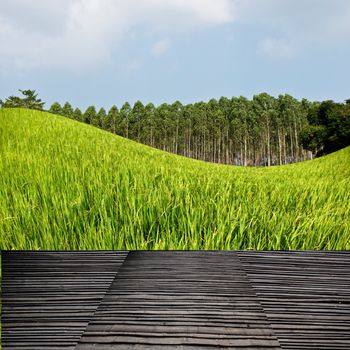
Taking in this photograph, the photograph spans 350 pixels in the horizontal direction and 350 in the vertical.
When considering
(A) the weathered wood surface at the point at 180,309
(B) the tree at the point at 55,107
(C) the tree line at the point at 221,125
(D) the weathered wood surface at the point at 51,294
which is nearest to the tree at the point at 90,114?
(C) the tree line at the point at 221,125

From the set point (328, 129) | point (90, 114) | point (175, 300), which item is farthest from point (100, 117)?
point (175, 300)

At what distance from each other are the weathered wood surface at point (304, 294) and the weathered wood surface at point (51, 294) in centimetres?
50

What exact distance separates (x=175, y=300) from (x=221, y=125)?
3109 cm

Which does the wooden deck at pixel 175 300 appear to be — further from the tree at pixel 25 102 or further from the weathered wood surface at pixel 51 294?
the tree at pixel 25 102

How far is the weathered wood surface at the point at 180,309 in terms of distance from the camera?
958 mm

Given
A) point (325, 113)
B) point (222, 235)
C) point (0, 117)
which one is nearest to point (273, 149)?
point (325, 113)

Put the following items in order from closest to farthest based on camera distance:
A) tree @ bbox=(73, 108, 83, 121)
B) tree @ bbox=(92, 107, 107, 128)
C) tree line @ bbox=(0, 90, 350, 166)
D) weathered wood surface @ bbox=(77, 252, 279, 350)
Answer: weathered wood surface @ bbox=(77, 252, 279, 350) → tree line @ bbox=(0, 90, 350, 166) → tree @ bbox=(92, 107, 107, 128) → tree @ bbox=(73, 108, 83, 121)

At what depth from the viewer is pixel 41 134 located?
6980 mm

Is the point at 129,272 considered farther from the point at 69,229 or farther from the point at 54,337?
the point at 69,229

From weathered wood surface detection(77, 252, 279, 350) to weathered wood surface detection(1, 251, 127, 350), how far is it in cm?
6

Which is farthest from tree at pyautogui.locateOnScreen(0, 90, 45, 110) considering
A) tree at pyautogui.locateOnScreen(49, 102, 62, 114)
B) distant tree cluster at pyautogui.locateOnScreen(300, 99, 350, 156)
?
distant tree cluster at pyautogui.locateOnScreen(300, 99, 350, 156)

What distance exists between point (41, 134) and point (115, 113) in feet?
86.8

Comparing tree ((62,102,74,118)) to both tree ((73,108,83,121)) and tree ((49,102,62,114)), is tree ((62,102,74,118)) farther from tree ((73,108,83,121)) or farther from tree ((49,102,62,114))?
tree ((49,102,62,114))

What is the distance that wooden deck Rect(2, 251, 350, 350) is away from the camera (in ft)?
3.23
